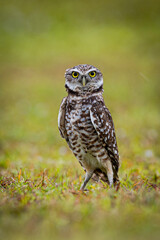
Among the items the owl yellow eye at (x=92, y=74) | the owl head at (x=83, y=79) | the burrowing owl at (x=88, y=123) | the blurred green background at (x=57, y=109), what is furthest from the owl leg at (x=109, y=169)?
the owl yellow eye at (x=92, y=74)

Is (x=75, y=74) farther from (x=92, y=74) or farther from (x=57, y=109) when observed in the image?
(x=57, y=109)

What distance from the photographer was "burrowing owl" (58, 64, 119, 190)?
424 centimetres

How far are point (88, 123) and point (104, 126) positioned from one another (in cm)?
19

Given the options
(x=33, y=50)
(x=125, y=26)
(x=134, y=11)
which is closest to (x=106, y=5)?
(x=134, y=11)

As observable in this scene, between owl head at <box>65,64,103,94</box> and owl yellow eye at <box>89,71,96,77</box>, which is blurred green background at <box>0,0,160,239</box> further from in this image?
owl yellow eye at <box>89,71,96,77</box>

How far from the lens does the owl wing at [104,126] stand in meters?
4.20

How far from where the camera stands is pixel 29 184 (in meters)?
4.05

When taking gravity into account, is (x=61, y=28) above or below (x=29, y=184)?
above

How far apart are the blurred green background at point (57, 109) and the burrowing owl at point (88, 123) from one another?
1.22ft

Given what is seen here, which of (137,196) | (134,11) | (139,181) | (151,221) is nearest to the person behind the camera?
(151,221)

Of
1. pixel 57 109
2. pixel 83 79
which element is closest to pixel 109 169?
pixel 83 79

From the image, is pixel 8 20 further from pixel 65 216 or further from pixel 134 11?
pixel 65 216

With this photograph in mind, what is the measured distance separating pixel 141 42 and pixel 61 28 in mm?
7528

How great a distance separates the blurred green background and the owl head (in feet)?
3.85
